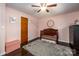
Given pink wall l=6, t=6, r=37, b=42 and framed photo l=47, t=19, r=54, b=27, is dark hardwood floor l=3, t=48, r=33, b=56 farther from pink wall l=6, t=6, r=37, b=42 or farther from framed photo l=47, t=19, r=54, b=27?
framed photo l=47, t=19, r=54, b=27

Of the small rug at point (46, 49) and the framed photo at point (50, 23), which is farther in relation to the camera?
the framed photo at point (50, 23)

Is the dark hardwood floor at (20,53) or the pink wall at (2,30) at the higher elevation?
the pink wall at (2,30)

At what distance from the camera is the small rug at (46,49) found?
1.48 metres

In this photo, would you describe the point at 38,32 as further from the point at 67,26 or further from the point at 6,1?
the point at 6,1

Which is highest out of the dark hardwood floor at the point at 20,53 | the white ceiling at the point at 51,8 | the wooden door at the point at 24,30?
the white ceiling at the point at 51,8

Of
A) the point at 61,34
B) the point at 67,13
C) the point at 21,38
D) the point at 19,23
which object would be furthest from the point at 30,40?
the point at 67,13

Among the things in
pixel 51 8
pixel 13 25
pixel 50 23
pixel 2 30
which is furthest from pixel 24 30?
pixel 51 8

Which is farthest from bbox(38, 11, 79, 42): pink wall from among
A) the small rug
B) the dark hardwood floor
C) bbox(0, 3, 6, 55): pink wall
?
bbox(0, 3, 6, 55): pink wall

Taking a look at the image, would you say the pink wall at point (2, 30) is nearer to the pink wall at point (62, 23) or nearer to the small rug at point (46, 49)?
the small rug at point (46, 49)

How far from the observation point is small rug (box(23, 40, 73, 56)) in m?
1.48

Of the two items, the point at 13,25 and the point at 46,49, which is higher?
the point at 13,25

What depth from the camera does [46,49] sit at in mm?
1554

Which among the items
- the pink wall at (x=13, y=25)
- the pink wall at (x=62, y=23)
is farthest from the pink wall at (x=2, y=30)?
the pink wall at (x=62, y=23)

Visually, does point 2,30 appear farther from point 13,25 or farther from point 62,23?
point 62,23
